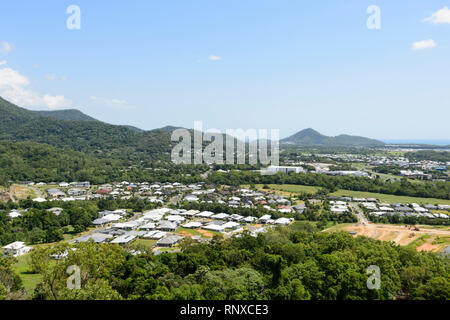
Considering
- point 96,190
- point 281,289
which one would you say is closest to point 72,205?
point 96,190

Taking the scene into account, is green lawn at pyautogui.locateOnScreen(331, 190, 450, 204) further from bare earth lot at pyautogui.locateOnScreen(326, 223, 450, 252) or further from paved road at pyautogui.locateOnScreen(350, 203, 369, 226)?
bare earth lot at pyautogui.locateOnScreen(326, 223, 450, 252)

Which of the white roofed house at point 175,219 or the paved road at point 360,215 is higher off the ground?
the white roofed house at point 175,219

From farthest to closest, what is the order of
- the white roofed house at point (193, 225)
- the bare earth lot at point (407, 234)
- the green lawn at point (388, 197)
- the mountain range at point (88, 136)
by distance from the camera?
1. the mountain range at point (88, 136)
2. the green lawn at point (388, 197)
3. the white roofed house at point (193, 225)
4. the bare earth lot at point (407, 234)

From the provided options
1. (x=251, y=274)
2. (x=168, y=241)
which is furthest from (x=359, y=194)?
(x=251, y=274)

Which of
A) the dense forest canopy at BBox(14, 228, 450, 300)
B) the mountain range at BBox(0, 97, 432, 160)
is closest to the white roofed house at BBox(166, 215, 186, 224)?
the dense forest canopy at BBox(14, 228, 450, 300)

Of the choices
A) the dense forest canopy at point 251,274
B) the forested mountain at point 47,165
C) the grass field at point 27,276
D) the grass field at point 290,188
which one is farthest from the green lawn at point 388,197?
the forested mountain at point 47,165

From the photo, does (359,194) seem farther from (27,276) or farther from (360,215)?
(27,276)

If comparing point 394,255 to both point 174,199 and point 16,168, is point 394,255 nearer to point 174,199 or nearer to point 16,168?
point 174,199

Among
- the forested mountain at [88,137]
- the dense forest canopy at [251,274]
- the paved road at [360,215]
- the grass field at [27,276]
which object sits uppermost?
the forested mountain at [88,137]

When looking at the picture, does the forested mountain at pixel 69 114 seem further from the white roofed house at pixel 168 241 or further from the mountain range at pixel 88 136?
the white roofed house at pixel 168 241
